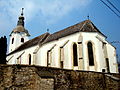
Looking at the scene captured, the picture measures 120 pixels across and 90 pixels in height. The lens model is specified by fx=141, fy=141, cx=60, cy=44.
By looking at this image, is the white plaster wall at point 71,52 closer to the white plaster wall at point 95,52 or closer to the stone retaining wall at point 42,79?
the white plaster wall at point 95,52

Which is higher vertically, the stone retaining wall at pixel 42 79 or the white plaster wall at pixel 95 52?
the white plaster wall at pixel 95 52

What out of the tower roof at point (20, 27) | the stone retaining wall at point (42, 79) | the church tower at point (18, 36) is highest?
the tower roof at point (20, 27)

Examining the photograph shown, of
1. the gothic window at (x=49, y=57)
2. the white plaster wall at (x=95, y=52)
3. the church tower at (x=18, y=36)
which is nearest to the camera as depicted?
the white plaster wall at (x=95, y=52)

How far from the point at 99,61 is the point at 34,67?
1116cm

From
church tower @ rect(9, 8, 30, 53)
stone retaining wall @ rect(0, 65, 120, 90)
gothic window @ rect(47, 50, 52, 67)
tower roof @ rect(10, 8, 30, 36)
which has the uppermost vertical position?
tower roof @ rect(10, 8, 30, 36)

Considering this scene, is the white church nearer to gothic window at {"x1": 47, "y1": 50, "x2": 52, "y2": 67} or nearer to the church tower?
gothic window at {"x1": 47, "y1": 50, "x2": 52, "y2": 67}

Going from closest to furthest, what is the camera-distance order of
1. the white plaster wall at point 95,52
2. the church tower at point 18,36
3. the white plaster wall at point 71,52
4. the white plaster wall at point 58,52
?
the white plaster wall at point 95,52
the white plaster wall at point 71,52
the white plaster wall at point 58,52
the church tower at point 18,36

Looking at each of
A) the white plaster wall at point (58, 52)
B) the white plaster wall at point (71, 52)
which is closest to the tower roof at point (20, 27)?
the white plaster wall at point (58, 52)

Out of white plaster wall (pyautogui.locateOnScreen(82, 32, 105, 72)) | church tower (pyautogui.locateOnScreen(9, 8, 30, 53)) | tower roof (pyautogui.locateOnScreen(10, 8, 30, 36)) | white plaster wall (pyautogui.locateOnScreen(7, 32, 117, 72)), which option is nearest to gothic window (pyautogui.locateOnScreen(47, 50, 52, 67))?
white plaster wall (pyautogui.locateOnScreen(7, 32, 117, 72))

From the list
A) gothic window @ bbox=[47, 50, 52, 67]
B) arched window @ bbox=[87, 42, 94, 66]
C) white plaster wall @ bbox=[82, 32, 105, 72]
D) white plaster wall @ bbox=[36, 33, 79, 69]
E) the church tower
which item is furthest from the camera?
the church tower

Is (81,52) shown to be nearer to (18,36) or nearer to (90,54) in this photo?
(90,54)

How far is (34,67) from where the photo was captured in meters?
8.85

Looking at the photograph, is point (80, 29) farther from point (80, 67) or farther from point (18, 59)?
point (18, 59)

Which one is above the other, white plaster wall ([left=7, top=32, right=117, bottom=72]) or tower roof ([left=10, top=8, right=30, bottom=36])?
tower roof ([left=10, top=8, right=30, bottom=36])
